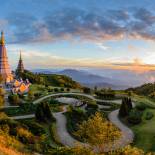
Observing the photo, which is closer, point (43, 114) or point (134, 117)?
point (134, 117)

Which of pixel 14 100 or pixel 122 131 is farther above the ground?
pixel 14 100

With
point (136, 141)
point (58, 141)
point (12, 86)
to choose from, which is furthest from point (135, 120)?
point (12, 86)

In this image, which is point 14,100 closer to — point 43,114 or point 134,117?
point 43,114

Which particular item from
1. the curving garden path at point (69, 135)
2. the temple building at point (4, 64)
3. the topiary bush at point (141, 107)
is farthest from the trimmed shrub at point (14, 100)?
the topiary bush at point (141, 107)

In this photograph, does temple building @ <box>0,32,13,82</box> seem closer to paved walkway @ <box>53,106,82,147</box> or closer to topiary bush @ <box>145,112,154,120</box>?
paved walkway @ <box>53,106,82,147</box>

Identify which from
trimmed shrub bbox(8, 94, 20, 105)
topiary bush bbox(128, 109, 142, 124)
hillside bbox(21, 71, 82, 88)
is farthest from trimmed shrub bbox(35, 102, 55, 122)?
hillside bbox(21, 71, 82, 88)

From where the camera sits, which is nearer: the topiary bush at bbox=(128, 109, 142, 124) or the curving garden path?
the curving garden path

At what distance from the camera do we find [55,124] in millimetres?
43344

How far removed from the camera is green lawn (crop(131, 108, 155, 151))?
1326 inches

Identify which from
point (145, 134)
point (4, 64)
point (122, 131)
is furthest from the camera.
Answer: point (4, 64)

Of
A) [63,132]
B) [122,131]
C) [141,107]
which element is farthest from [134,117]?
[63,132]

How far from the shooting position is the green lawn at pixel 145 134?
111ft

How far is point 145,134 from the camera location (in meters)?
37.1

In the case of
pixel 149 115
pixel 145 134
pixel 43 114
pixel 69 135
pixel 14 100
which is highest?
pixel 14 100
